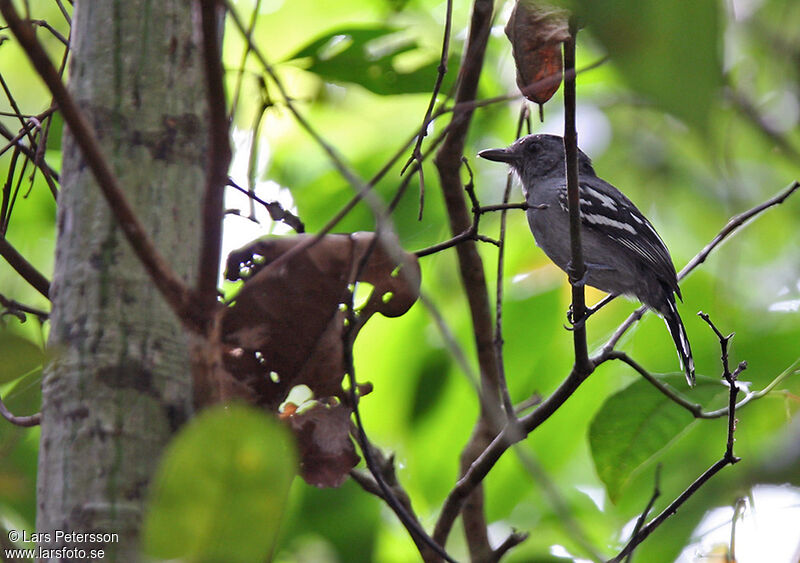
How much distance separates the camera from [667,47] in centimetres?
58

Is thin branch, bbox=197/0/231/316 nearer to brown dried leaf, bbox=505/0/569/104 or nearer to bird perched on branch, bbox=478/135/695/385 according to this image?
brown dried leaf, bbox=505/0/569/104

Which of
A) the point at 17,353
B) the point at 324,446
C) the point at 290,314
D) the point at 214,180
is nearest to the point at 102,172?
the point at 214,180

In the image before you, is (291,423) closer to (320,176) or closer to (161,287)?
(161,287)

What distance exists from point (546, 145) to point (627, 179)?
594mm

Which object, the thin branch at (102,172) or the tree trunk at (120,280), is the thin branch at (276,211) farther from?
the thin branch at (102,172)

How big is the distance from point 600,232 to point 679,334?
963 millimetres

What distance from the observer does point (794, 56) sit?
2.24ft

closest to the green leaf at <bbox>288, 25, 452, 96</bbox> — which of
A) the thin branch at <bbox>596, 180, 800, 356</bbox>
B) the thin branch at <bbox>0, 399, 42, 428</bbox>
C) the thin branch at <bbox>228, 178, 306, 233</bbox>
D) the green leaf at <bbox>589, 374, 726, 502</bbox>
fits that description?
the thin branch at <bbox>228, 178, 306, 233</bbox>

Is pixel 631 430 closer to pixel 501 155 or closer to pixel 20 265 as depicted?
pixel 20 265

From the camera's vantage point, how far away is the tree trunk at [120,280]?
1285mm

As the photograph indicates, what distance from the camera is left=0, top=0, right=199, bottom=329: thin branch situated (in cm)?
106

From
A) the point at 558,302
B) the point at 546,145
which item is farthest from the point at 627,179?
the point at 558,302

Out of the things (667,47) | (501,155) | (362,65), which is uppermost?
(501,155)

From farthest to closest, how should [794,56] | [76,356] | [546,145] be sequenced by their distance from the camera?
[546,145] → [76,356] → [794,56]
